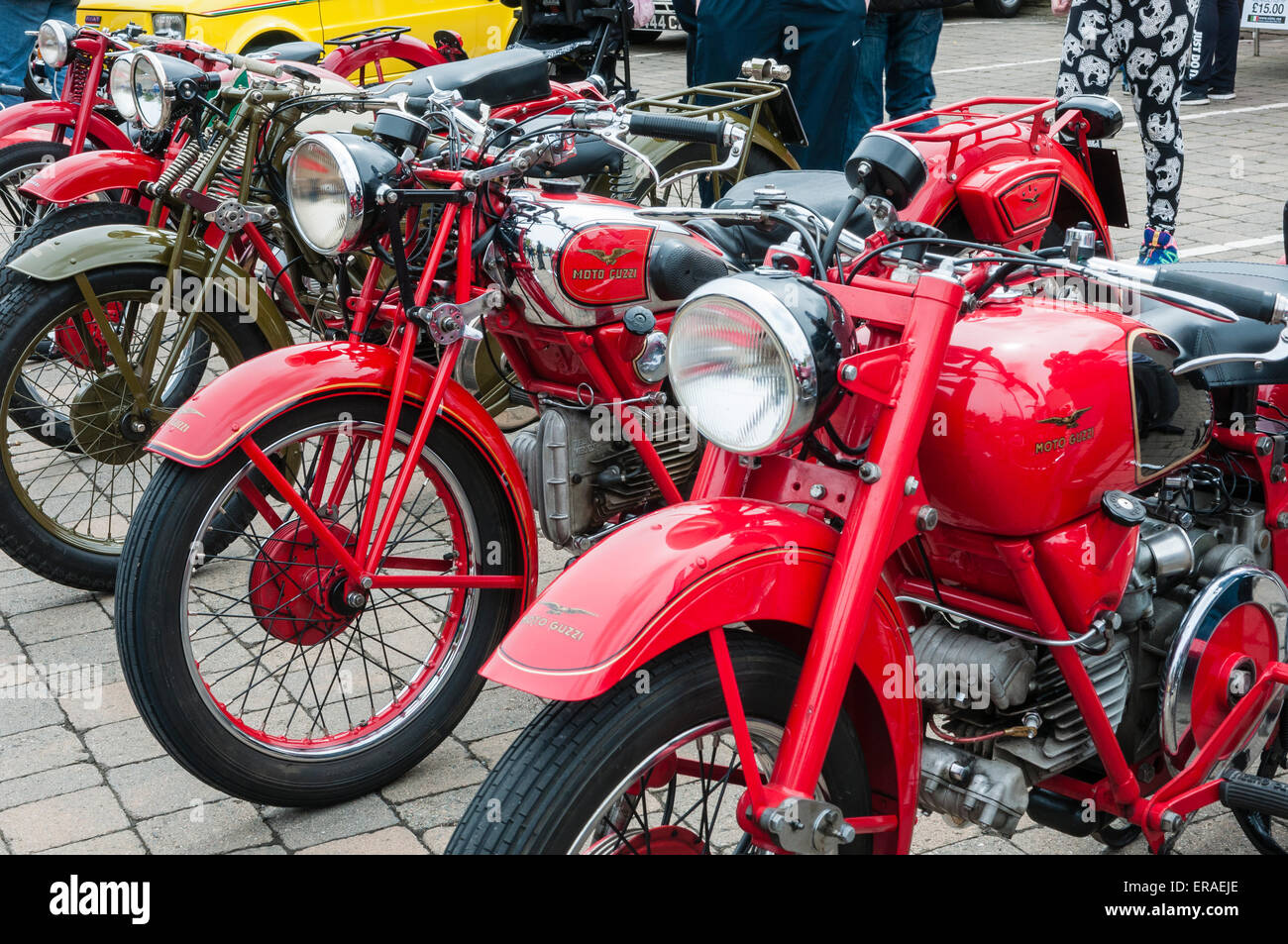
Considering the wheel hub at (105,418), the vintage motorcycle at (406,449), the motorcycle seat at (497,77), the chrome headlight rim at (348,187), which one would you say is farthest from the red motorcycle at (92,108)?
the vintage motorcycle at (406,449)

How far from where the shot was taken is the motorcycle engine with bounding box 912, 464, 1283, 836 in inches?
84.0

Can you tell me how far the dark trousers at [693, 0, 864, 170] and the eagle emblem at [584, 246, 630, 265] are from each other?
226 cm

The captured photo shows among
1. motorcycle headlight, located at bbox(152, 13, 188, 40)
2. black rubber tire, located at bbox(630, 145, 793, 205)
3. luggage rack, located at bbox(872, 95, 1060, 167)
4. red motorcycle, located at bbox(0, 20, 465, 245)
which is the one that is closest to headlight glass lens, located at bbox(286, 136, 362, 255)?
red motorcycle, located at bbox(0, 20, 465, 245)

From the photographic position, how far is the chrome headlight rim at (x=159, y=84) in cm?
390

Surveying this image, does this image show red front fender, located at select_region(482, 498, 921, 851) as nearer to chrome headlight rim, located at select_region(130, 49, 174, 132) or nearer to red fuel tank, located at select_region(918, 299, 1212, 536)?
red fuel tank, located at select_region(918, 299, 1212, 536)

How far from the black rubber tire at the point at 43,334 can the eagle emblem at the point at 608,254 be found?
1.28 meters

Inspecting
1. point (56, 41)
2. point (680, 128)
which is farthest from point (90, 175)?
point (680, 128)

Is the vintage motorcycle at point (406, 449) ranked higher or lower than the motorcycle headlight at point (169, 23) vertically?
lower

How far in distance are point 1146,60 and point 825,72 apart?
1.39m

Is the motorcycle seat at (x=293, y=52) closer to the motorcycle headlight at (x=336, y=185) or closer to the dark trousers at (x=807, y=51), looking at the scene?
the dark trousers at (x=807, y=51)

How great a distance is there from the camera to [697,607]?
1693 mm

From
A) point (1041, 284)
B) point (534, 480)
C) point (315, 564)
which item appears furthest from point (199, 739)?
point (1041, 284)

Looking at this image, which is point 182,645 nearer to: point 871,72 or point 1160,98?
point 871,72

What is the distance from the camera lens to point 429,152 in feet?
10.3
